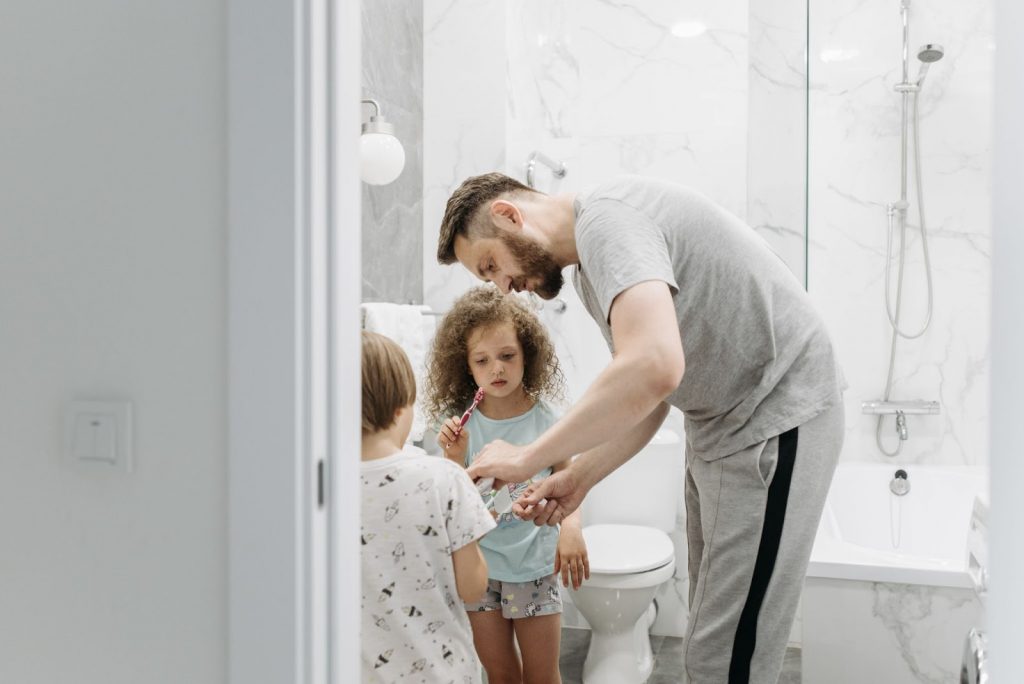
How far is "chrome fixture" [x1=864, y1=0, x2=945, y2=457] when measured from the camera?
2.54m

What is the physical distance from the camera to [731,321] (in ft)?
4.24

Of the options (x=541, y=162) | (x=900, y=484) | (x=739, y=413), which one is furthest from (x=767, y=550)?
(x=541, y=162)

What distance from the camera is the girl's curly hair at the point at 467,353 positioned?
1.97 metres

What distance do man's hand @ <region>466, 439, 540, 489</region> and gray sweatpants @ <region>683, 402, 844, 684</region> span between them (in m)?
0.37

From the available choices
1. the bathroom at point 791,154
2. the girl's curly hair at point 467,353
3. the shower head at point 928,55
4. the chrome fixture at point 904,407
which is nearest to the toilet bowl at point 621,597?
the bathroom at point 791,154

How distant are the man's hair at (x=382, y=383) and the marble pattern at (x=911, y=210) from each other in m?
1.92

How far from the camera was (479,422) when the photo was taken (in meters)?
1.90

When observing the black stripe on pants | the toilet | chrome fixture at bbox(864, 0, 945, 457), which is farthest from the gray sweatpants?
chrome fixture at bbox(864, 0, 945, 457)

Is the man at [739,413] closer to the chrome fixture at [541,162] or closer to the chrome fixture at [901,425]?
the chrome fixture at [541,162]

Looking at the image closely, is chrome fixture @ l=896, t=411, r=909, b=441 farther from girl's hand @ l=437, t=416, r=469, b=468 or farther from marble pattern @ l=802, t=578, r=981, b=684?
girl's hand @ l=437, t=416, r=469, b=468
